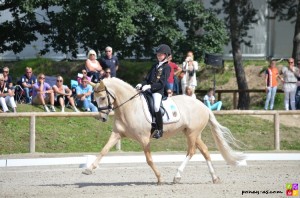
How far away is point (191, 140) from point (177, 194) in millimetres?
1970

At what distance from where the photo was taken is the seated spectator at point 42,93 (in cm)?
2077

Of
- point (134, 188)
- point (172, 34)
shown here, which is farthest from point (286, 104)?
point (134, 188)

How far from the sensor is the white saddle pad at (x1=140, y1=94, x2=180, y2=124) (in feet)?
45.1

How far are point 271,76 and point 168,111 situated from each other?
9.89m

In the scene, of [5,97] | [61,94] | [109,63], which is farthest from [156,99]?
[61,94]

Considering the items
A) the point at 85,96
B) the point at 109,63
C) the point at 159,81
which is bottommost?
the point at 85,96

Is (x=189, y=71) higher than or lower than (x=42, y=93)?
higher

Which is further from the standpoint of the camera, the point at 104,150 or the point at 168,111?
the point at 168,111

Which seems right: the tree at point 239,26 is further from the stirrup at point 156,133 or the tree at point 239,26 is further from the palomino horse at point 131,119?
the stirrup at point 156,133

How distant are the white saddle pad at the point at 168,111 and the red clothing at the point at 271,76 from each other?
953cm

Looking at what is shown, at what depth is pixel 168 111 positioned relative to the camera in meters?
14.0

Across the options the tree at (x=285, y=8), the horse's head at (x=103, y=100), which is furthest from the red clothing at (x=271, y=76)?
the horse's head at (x=103, y=100)

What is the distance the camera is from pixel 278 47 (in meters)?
32.0

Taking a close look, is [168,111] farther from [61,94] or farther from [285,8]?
[285,8]
